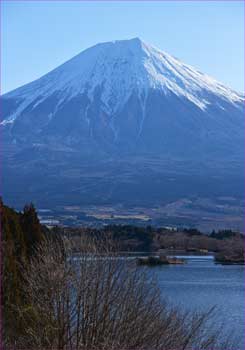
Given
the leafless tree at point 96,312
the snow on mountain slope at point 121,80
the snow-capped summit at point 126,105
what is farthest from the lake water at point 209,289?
the snow on mountain slope at point 121,80

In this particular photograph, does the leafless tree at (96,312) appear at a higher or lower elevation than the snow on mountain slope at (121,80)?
lower

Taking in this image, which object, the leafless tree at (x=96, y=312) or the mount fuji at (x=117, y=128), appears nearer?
the leafless tree at (x=96, y=312)

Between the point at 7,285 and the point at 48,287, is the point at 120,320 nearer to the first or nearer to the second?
A: the point at 48,287

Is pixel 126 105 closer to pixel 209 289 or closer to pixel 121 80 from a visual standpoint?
pixel 121 80

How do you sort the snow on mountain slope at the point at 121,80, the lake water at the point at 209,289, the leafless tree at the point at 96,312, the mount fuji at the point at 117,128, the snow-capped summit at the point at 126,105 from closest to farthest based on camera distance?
1. the leafless tree at the point at 96,312
2. the lake water at the point at 209,289
3. the mount fuji at the point at 117,128
4. the snow-capped summit at the point at 126,105
5. the snow on mountain slope at the point at 121,80

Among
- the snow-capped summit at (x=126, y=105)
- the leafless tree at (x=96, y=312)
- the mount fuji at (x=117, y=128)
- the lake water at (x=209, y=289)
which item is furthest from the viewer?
the snow-capped summit at (x=126, y=105)

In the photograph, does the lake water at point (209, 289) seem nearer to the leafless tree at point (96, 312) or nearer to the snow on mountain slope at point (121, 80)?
the leafless tree at point (96, 312)

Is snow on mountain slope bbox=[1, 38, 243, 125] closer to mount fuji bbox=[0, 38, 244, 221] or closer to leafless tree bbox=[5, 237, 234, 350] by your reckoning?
mount fuji bbox=[0, 38, 244, 221]
